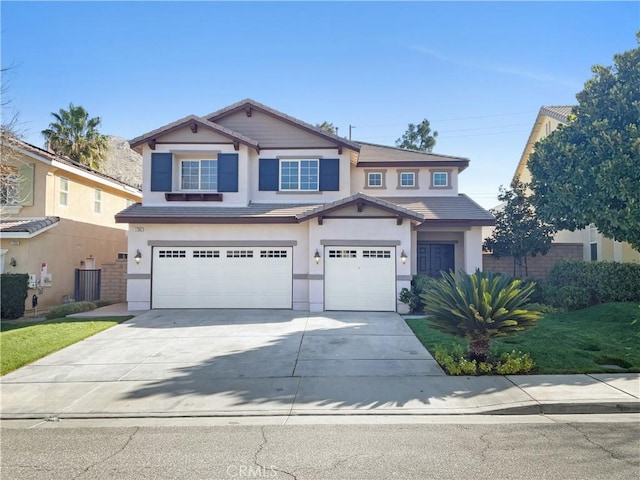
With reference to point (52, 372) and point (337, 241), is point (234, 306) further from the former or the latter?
point (52, 372)

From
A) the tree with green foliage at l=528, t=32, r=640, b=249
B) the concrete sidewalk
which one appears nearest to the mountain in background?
the concrete sidewalk

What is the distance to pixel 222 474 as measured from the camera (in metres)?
4.51

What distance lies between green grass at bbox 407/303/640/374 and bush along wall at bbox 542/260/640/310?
2.39ft

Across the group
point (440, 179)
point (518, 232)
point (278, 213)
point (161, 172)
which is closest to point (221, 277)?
point (278, 213)

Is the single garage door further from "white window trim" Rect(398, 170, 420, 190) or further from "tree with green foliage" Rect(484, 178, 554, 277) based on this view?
"tree with green foliage" Rect(484, 178, 554, 277)

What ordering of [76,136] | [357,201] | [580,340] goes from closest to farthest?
[580,340] < [357,201] < [76,136]

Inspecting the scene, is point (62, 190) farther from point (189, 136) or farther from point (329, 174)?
point (329, 174)

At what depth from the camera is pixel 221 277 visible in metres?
15.6

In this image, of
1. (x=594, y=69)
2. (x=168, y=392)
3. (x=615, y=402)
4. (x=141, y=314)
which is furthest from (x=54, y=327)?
(x=594, y=69)

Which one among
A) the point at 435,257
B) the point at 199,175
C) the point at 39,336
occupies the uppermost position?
the point at 199,175

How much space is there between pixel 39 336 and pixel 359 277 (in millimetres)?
9801

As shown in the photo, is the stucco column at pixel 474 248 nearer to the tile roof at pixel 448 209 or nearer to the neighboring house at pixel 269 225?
the neighboring house at pixel 269 225

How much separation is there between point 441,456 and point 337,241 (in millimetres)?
10399

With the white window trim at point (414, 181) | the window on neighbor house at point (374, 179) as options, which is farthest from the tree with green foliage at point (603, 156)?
the window on neighbor house at point (374, 179)
